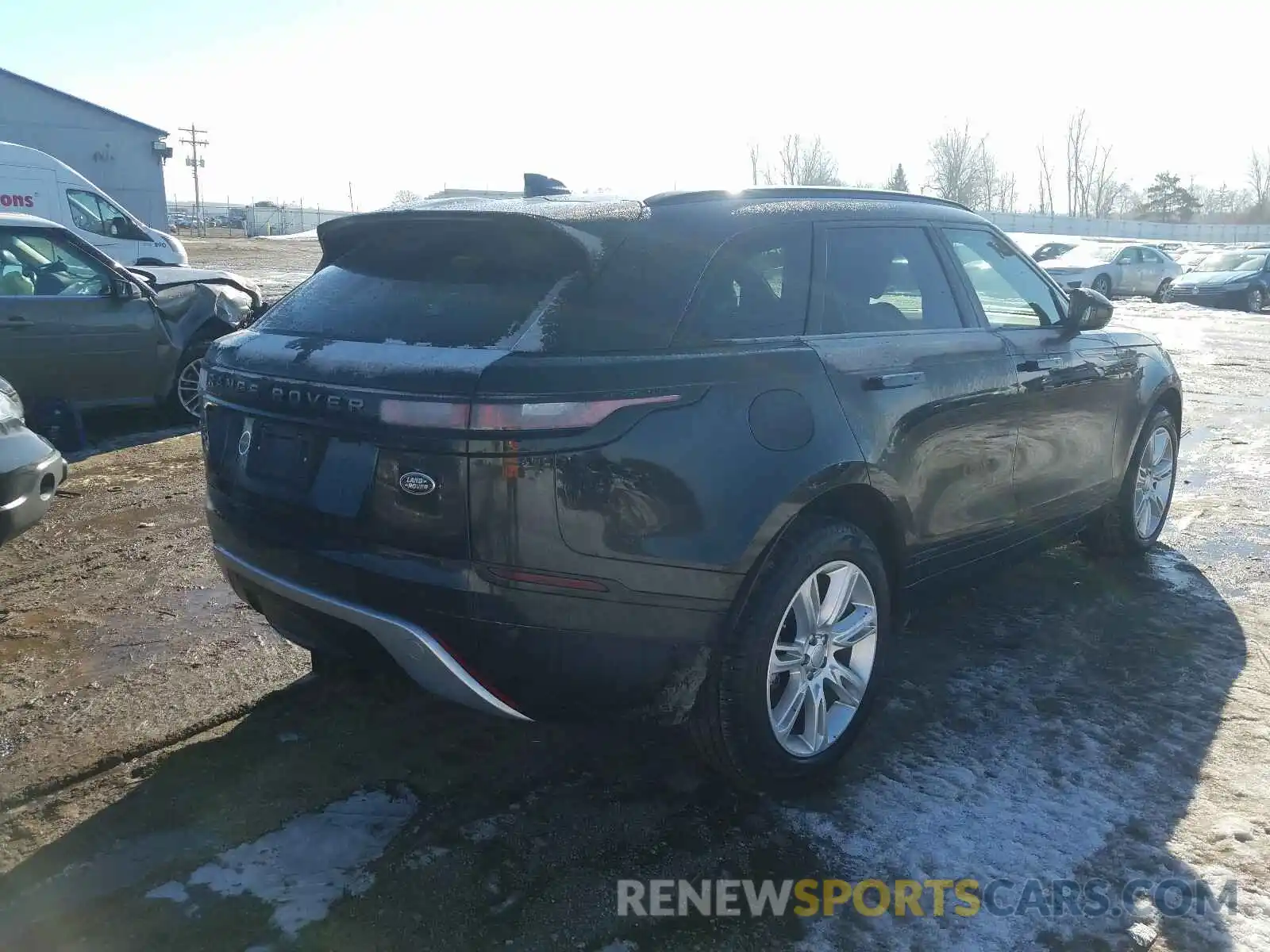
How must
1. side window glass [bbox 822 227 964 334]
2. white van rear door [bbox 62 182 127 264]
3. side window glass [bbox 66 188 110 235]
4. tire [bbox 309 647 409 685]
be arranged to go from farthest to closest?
side window glass [bbox 66 188 110 235] < white van rear door [bbox 62 182 127 264] < side window glass [bbox 822 227 964 334] < tire [bbox 309 647 409 685]

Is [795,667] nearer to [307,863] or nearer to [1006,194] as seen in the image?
[307,863]

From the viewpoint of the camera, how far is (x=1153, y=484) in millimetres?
5461

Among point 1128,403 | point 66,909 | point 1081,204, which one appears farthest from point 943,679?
point 1081,204

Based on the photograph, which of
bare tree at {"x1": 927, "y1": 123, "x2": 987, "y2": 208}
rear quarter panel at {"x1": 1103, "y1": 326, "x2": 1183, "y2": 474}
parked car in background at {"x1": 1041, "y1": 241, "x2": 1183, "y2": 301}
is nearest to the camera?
rear quarter panel at {"x1": 1103, "y1": 326, "x2": 1183, "y2": 474}

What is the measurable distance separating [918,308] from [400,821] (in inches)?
94.3

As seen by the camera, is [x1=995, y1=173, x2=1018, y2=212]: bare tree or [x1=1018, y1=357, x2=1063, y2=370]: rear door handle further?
[x1=995, y1=173, x2=1018, y2=212]: bare tree

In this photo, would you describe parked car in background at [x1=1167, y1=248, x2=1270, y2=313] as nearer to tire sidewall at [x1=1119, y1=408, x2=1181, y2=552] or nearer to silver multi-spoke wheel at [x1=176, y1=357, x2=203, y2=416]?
tire sidewall at [x1=1119, y1=408, x2=1181, y2=552]

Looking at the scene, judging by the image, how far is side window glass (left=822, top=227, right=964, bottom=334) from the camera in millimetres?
3342

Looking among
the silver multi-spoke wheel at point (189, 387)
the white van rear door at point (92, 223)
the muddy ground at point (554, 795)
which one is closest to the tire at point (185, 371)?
the silver multi-spoke wheel at point (189, 387)

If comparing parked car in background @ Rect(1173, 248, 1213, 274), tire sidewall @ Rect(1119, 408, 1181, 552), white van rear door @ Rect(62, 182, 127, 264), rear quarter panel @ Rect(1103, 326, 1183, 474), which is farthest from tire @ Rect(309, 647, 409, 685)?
parked car in background @ Rect(1173, 248, 1213, 274)

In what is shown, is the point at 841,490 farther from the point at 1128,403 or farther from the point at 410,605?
the point at 1128,403

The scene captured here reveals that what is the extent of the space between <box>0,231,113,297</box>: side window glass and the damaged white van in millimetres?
9796

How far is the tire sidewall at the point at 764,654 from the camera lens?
2771mm

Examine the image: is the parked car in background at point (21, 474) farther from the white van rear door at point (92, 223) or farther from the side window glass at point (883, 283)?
the white van rear door at point (92, 223)
